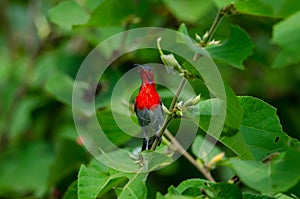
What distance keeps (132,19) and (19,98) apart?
0.93m

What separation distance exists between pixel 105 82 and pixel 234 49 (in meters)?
0.91

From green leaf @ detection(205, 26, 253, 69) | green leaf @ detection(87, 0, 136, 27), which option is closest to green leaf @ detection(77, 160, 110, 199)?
green leaf @ detection(205, 26, 253, 69)

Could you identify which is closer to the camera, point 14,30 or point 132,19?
point 132,19

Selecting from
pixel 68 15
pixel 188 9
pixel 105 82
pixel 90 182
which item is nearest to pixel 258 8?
pixel 90 182

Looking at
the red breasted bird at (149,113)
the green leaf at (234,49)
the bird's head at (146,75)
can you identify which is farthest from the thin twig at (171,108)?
the green leaf at (234,49)

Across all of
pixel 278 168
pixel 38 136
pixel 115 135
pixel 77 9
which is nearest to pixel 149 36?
pixel 77 9

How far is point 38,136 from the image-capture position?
2938mm

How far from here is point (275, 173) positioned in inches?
35.9

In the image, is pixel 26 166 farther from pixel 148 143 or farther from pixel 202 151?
pixel 148 143

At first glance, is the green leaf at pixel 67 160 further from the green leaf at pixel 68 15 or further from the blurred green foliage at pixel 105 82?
the green leaf at pixel 68 15

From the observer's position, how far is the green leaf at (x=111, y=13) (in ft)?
5.73

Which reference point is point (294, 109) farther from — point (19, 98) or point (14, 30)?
point (14, 30)

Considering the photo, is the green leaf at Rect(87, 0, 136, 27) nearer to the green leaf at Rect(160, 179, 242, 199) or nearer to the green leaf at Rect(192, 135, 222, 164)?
the green leaf at Rect(192, 135, 222, 164)

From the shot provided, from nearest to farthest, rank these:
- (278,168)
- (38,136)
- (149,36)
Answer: (278,168) < (149,36) < (38,136)
